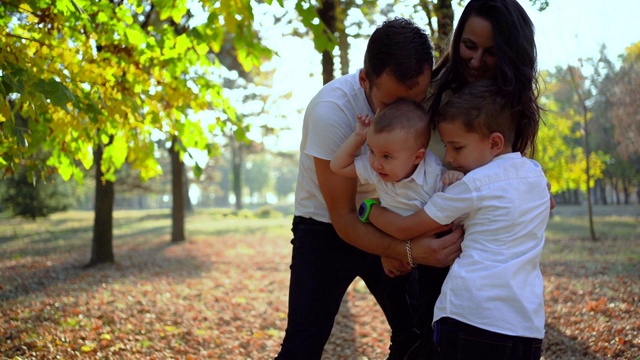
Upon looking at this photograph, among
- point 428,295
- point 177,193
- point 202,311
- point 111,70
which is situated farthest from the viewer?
point 177,193

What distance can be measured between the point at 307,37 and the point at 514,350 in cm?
908

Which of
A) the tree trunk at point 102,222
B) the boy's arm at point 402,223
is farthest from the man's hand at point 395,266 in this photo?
the tree trunk at point 102,222

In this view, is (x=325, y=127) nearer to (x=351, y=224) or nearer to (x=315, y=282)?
(x=351, y=224)

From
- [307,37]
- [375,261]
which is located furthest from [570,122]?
[375,261]

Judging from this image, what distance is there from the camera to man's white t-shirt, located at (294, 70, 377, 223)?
105 inches

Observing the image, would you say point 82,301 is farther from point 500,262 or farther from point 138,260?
point 500,262

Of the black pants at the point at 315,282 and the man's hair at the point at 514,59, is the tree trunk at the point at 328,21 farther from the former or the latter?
the man's hair at the point at 514,59

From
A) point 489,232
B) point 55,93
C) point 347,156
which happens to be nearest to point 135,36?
point 55,93

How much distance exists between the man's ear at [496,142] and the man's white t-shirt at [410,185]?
246mm

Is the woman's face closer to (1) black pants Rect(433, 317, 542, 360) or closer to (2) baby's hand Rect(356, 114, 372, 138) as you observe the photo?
(2) baby's hand Rect(356, 114, 372, 138)

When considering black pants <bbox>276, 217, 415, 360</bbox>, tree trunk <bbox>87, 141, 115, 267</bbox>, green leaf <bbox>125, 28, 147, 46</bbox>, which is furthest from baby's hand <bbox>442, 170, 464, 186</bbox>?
tree trunk <bbox>87, 141, 115, 267</bbox>

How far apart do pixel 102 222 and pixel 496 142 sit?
990 cm

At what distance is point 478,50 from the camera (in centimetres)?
251

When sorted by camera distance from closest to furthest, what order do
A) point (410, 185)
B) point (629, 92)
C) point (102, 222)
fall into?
point (410, 185) → point (102, 222) → point (629, 92)
